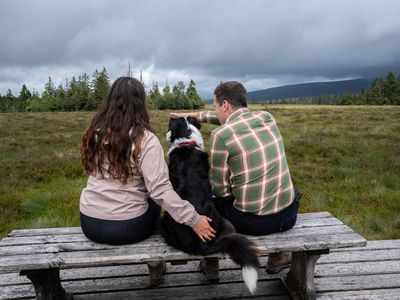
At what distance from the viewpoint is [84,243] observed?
3334mm

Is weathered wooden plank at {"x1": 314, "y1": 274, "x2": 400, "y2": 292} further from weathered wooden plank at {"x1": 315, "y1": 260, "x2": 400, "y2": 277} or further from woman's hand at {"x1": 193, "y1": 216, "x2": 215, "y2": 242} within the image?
woman's hand at {"x1": 193, "y1": 216, "x2": 215, "y2": 242}

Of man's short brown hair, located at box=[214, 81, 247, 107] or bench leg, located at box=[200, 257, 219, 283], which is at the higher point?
man's short brown hair, located at box=[214, 81, 247, 107]

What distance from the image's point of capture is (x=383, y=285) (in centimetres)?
380

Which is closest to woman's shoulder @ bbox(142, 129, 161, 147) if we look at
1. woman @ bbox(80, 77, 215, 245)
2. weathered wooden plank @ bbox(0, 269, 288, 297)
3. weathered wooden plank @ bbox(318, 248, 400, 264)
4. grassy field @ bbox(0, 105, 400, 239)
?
woman @ bbox(80, 77, 215, 245)

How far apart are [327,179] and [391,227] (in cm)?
270

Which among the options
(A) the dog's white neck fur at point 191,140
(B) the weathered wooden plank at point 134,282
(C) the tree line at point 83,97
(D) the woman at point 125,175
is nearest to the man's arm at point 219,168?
(A) the dog's white neck fur at point 191,140

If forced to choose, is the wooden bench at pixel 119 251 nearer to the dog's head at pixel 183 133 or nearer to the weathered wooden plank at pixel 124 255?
the weathered wooden plank at pixel 124 255

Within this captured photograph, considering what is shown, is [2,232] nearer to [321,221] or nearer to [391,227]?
[321,221]

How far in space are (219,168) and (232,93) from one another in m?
0.70

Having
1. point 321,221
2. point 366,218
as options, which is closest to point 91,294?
point 321,221

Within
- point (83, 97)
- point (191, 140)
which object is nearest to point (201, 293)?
point (191, 140)

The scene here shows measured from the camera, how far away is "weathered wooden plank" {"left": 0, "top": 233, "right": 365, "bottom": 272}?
2.96m

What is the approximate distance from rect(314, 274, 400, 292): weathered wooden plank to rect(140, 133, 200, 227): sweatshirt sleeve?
1.74 meters

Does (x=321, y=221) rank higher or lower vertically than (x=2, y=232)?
higher
